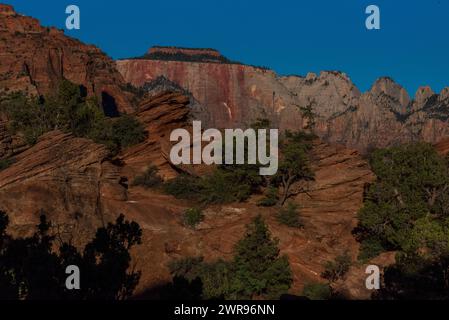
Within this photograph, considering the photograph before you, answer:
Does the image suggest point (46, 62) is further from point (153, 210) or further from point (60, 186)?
point (60, 186)

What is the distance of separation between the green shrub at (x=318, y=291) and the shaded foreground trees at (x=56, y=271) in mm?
9902

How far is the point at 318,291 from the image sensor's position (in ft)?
105

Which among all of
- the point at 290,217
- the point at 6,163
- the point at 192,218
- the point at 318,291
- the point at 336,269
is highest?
the point at 6,163

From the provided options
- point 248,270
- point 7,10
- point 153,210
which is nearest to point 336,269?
point 248,270

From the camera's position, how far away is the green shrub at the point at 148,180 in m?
51.8

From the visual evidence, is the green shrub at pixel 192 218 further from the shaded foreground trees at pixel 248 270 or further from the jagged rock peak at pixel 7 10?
the jagged rock peak at pixel 7 10

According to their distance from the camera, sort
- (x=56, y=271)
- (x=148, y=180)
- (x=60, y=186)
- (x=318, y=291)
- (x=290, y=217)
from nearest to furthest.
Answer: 1. (x=56, y=271)
2. (x=318, y=291)
3. (x=60, y=186)
4. (x=290, y=217)
5. (x=148, y=180)

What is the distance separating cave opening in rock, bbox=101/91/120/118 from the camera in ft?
385

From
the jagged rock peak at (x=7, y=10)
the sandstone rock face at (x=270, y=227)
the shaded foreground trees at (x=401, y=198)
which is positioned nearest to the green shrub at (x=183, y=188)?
the sandstone rock face at (x=270, y=227)

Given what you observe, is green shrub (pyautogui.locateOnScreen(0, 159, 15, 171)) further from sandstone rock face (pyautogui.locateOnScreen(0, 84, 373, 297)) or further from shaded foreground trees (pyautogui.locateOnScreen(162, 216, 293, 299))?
shaded foreground trees (pyautogui.locateOnScreen(162, 216, 293, 299))

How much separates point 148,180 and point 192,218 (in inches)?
440
